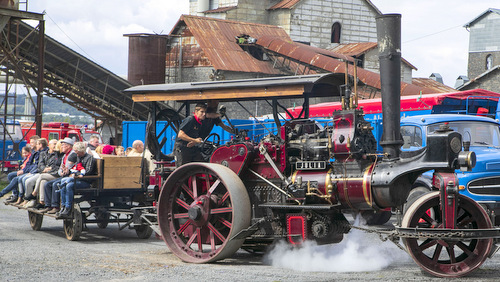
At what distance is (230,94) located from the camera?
338 inches

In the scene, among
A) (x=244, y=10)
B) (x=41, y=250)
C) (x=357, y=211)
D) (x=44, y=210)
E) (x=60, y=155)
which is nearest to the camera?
(x=357, y=211)

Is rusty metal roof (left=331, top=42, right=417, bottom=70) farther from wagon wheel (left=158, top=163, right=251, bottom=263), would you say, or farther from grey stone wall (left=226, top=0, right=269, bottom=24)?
wagon wheel (left=158, top=163, right=251, bottom=263)

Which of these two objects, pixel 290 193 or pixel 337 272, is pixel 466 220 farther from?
pixel 290 193

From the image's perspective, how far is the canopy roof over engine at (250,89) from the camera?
8108 millimetres

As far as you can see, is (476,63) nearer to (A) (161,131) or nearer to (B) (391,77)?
(A) (161,131)

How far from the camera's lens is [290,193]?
8102mm

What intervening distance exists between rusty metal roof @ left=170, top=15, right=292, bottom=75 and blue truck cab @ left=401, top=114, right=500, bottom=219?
22358mm

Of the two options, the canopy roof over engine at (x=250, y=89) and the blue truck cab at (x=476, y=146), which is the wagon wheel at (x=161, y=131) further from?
the blue truck cab at (x=476, y=146)

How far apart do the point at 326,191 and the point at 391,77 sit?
1.48 m

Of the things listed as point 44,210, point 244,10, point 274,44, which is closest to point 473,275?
point 44,210

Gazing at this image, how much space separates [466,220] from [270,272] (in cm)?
212

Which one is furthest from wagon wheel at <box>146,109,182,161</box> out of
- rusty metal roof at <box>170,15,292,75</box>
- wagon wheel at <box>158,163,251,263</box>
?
rusty metal roof at <box>170,15,292,75</box>

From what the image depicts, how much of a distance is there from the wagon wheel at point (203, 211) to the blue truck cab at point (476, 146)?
11.3 feet

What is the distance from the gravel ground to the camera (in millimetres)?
7141
